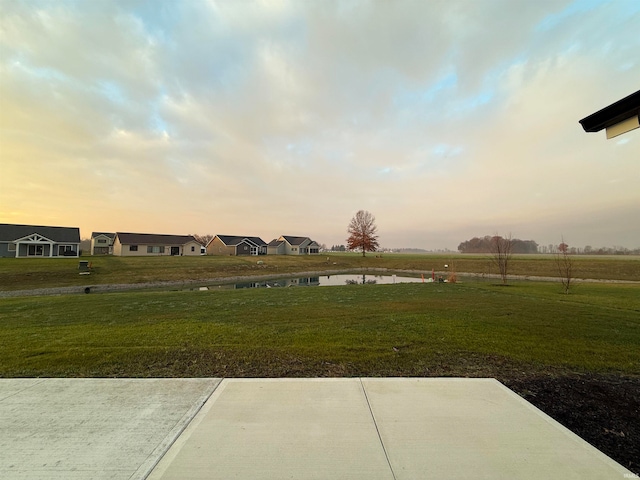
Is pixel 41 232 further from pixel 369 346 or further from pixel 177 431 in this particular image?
pixel 177 431

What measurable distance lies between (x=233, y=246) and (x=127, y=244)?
54.7ft

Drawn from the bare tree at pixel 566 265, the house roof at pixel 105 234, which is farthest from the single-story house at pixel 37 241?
the bare tree at pixel 566 265

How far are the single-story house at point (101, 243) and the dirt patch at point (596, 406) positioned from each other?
5961 cm

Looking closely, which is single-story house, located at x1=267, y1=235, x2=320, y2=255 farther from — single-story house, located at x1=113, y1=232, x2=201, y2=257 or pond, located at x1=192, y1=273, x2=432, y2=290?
pond, located at x1=192, y1=273, x2=432, y2=290

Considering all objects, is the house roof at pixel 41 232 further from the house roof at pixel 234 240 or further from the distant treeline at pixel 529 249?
the distant treeline at pixel 529 249

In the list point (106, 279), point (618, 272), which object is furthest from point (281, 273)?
point (618, 272)

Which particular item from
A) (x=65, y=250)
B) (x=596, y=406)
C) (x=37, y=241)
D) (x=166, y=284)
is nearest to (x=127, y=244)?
(x=65, y=250)

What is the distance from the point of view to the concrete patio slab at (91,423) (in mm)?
2262

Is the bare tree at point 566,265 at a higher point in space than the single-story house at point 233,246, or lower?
lower

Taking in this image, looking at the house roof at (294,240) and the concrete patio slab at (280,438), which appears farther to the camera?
the house roof at (294,240)

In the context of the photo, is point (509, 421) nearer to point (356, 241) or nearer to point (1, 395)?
point (1, 395)

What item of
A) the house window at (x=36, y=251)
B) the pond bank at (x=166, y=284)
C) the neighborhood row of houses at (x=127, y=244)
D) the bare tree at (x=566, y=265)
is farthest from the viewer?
the house window at (x=36, y=251)

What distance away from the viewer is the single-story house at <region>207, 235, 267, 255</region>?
5531 cm

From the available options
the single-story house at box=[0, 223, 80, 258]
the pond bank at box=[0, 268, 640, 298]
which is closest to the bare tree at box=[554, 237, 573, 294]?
the pond bank at box=[0, 268, 640, 298]
